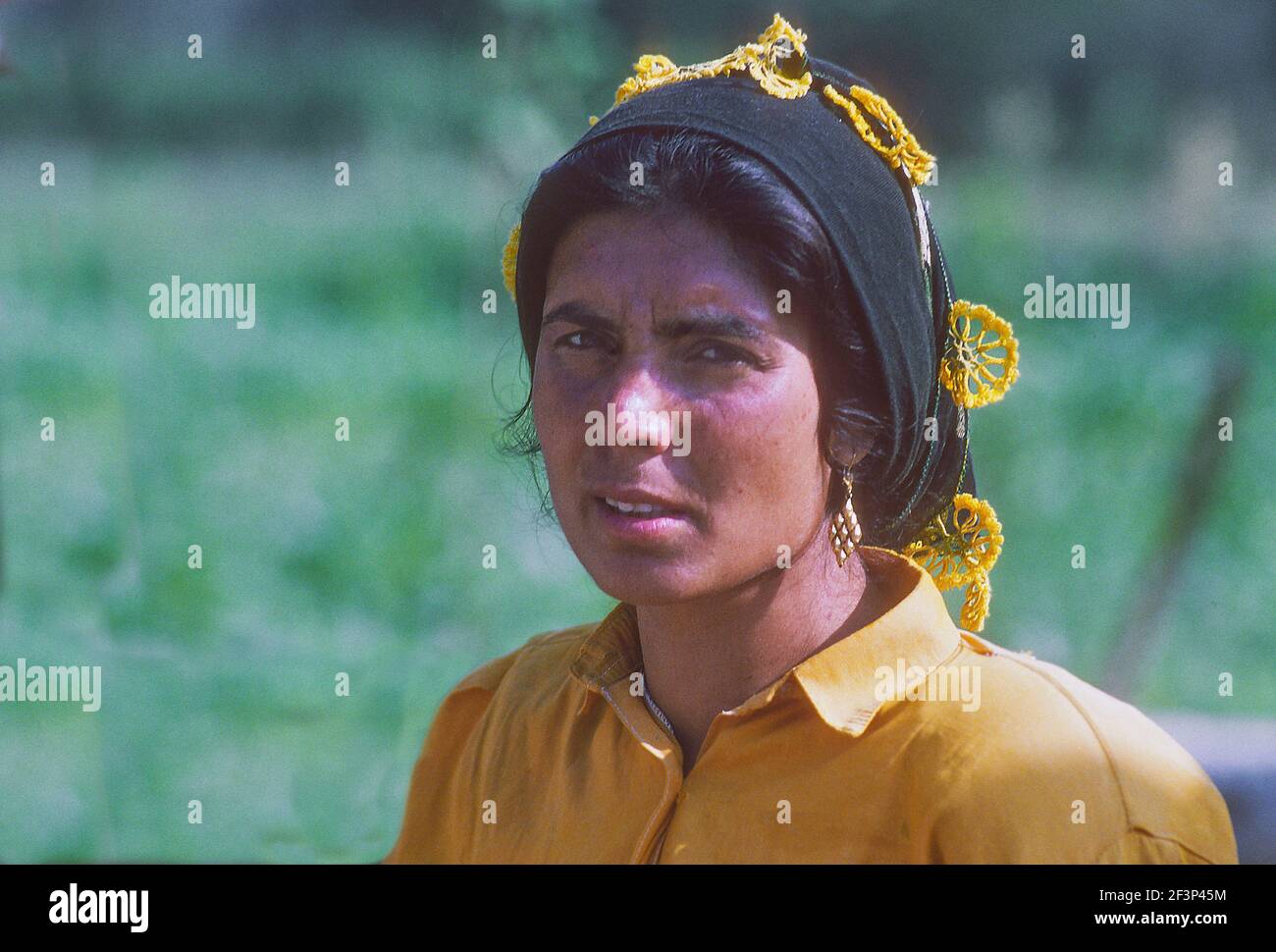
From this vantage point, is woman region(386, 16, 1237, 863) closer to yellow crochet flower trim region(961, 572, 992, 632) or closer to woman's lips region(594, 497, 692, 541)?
woman's lips region(594, 497, 692, 541)

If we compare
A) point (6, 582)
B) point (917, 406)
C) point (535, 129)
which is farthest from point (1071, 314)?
point (6, 582)

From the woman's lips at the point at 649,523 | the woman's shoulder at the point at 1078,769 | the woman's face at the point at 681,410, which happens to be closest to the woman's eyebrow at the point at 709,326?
the woman's face at the point at 681,410

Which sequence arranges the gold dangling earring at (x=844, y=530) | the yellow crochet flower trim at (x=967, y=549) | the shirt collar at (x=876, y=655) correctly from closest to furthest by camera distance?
the shirt collar at (x=876, y=655)
the gold dangling earring at (x=844, y=530)
the yellow crochet flower trim at (x=967, y=549)

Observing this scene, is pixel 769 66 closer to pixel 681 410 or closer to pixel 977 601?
pixel 681 410

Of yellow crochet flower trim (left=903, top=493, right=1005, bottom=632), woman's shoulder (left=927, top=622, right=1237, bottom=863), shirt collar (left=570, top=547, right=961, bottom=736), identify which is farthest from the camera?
yellow crochet flower trim (left=903, top=493, right=1005, bottom=632)

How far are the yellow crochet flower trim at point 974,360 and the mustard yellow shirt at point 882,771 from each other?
0.28m

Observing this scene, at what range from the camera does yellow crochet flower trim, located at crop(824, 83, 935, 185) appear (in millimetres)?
2113

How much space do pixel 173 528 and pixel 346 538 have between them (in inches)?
18.7

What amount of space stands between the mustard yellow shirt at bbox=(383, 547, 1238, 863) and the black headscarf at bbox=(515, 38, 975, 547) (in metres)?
0.25

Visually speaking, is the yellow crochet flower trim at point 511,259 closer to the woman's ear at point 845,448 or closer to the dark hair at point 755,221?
the dark hair at point 755,221

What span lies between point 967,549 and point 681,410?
0.62m

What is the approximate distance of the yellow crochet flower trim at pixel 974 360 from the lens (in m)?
2.22

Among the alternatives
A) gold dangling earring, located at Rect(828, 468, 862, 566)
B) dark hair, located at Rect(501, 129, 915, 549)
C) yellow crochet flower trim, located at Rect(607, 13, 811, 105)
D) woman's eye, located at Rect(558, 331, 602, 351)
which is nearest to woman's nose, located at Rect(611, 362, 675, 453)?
woman's eye, located at Rect(558, 331, 602, 351)

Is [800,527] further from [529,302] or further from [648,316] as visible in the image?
[529,302]
